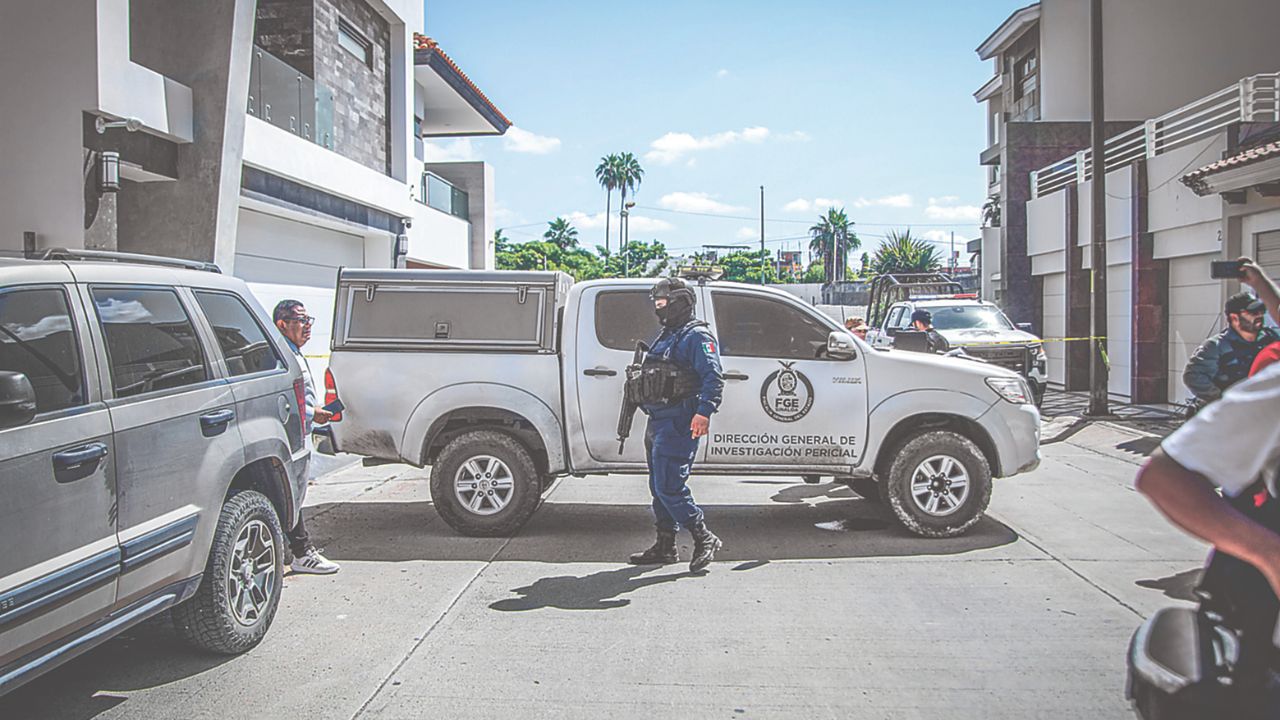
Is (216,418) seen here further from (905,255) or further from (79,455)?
(905,255)

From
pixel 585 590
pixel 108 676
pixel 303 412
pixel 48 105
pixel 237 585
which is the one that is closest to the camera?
pixel 108 676

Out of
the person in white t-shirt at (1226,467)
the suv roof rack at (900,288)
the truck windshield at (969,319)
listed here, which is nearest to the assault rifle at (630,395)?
the person in white t-shirt at (1226,467)

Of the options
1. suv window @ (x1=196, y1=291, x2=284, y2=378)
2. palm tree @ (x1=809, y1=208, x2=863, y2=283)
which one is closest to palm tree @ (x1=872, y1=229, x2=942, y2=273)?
palm tree @ (x1=809, y1=208, x2=863, y2=283)

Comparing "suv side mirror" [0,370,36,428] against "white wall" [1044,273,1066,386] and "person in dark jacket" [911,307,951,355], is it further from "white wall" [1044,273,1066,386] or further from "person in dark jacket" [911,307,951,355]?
"white wall" [1044,273,1066,386]

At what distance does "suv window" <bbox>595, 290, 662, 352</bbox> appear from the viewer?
755cm

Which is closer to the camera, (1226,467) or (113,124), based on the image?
(1226,467)

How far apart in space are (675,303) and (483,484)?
2.13m

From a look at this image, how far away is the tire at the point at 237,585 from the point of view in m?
4.62

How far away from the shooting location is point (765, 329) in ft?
24.6

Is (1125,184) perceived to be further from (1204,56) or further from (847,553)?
(847,553)

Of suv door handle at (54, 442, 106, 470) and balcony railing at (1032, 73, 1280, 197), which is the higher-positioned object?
balcony railing at (1032, 73, 1280, 197)

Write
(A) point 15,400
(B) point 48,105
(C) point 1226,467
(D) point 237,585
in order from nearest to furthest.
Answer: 1. (C) point 1226,467
2. (A) point 15,400
3. (D) point 237,585
4. (B) point 48,105

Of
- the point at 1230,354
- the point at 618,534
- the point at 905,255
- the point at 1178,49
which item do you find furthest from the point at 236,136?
the point at 905,255

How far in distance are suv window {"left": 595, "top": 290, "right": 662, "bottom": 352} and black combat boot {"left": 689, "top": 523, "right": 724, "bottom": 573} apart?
66.5 inches
